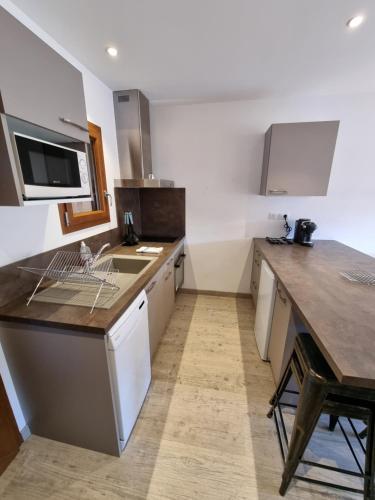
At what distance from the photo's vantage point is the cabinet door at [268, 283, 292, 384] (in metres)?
1.46

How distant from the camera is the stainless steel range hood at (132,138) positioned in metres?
2.14

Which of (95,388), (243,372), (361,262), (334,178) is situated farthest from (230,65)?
(243,372)

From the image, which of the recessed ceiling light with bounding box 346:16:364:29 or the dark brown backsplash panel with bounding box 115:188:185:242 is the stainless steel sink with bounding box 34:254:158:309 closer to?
the dark brown backsplash panel with bounding box 115:188:185:242

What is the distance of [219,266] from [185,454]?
2.06 metres

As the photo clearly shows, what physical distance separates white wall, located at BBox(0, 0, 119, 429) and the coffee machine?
223cm

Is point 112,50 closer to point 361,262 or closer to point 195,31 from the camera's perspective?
point 195,31

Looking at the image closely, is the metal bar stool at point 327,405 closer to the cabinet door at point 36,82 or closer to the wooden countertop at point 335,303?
the wooden countertop at point 335,303

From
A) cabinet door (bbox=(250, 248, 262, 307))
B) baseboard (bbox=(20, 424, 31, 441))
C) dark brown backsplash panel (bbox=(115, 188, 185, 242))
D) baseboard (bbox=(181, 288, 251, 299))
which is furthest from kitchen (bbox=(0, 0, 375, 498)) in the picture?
baseboard (bbox=(181, 288, 251, 299))

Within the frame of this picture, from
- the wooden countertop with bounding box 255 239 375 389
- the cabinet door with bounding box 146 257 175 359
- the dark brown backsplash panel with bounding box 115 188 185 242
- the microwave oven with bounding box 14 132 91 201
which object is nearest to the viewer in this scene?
the wooden countertop with bounding box 255 239 375 389

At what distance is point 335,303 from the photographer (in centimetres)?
118

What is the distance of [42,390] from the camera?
121cm

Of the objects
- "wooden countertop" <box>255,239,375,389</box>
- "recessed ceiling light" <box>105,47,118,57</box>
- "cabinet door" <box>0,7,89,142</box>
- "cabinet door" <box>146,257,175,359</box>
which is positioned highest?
"recessed ceiling light" <box>105,47,118,57</box>

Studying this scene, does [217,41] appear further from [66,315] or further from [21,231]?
[66,315]

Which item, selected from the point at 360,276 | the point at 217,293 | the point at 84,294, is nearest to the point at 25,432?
the point at 84,294
